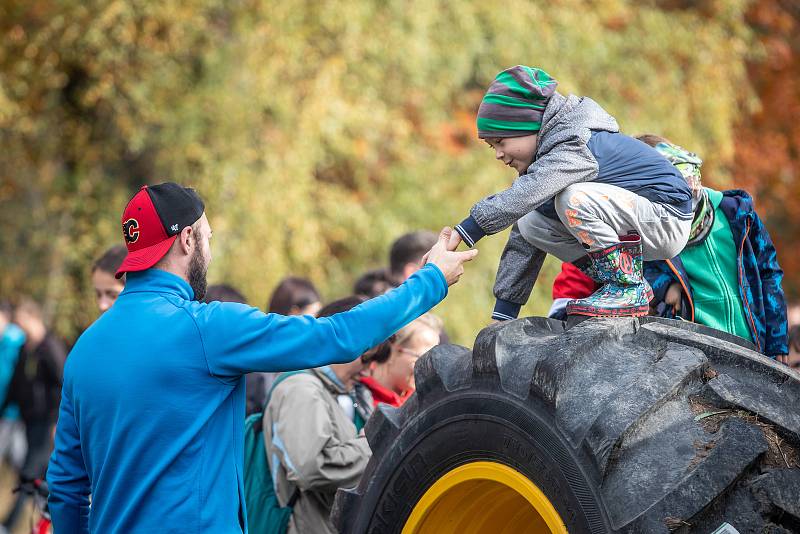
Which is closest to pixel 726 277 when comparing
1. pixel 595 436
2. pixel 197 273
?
pixel 595 436

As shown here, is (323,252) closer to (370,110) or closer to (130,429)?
(370,110)

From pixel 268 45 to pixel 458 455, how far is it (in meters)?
9.49

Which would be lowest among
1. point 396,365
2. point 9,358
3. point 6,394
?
point 6,394

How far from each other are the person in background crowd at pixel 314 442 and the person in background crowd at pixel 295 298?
1693 millimetres

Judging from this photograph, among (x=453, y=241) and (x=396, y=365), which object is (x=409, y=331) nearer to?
(x=396, y=365)

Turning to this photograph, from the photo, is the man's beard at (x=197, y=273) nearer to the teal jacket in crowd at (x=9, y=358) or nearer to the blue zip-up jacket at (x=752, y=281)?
the blue zip-up jacket at (x=752, y=281)

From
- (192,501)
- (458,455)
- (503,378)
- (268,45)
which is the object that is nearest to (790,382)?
(503,378)

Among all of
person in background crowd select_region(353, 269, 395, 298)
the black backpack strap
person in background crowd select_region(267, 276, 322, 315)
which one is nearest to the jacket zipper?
the black backpack strap

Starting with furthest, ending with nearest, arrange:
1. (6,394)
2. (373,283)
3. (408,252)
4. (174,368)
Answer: (6,394) < (373,283) < (408,252) < (174,368)

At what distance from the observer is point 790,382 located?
2.79 m

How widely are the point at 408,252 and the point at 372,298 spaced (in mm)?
3339

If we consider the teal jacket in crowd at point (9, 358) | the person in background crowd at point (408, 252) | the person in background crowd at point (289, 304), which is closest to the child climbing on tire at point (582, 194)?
the person in background crowd at point (289, 304)

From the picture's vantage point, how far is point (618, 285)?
3.43 m

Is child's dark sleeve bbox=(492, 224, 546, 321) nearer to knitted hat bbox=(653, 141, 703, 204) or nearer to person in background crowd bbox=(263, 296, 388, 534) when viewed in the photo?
knitted hat bbox=(653, 141, 703, 204)
